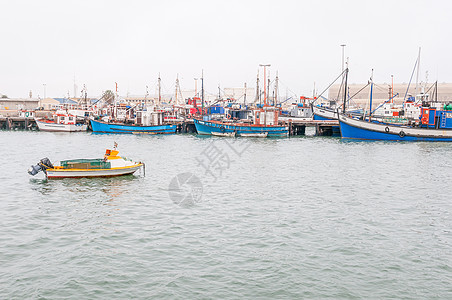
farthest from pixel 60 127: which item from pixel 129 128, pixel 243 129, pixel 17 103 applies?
pixel 17 103

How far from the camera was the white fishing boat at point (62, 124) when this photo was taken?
261ft

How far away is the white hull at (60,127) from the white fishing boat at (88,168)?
178 ft

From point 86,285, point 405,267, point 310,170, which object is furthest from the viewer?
point 310,170

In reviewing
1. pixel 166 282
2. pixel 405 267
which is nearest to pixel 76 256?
pixel 166 282

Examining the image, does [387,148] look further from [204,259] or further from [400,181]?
[204,259]

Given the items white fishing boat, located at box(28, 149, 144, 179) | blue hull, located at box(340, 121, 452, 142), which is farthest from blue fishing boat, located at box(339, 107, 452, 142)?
white fishing boat, located at box(28, 149, 144, 179)

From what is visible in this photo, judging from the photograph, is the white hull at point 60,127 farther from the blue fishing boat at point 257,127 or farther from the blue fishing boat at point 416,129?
the blue fishing boat at point 416,129

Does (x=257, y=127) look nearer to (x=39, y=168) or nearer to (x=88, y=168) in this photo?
(x=88, y=168)

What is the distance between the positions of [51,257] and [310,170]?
25.1 meters

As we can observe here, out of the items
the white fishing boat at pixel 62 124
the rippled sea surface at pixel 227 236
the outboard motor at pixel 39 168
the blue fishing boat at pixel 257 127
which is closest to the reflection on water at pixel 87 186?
the rippled sea surface at pixel 227 236

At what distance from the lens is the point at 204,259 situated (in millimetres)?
14438

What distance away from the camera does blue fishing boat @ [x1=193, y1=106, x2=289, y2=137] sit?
69.7m

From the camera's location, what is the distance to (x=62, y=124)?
7988 centimetres

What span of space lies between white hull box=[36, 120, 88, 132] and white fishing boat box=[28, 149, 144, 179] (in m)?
54.3
